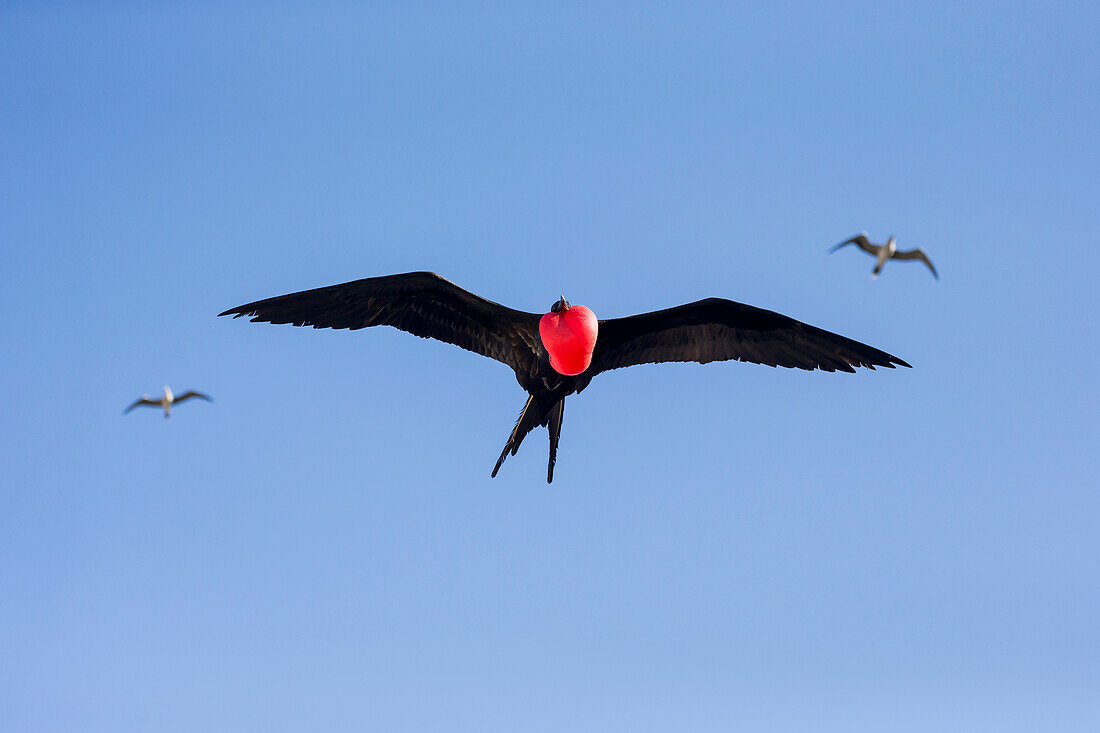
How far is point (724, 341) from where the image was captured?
38.8ft

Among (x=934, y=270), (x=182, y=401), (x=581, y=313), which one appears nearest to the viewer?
(x=934, y=270)

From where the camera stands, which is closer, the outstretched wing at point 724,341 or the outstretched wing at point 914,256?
the outstretched wing at point 914,256

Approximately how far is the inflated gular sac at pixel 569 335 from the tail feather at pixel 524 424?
2.59 ft

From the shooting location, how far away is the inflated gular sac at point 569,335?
10086mm

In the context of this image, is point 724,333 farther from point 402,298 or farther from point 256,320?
point 256,320

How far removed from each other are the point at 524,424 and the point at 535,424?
170 millimetres

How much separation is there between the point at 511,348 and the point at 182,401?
3.54 metres

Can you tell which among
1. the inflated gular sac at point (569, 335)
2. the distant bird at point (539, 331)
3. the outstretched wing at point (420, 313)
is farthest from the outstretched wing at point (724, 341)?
the inflated gular sac at point (569, 335)

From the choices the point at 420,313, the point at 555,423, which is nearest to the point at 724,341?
the point at 555,423

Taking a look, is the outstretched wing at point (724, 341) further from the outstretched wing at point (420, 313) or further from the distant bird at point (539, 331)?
the outstretched wing at point (420, 313)

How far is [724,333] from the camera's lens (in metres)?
11.8

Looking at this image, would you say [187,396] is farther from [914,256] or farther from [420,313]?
[914,256]

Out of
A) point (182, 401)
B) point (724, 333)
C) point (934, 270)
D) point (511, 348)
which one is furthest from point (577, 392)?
point (182, 401)

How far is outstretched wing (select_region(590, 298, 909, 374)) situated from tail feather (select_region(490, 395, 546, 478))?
77 centimetres
